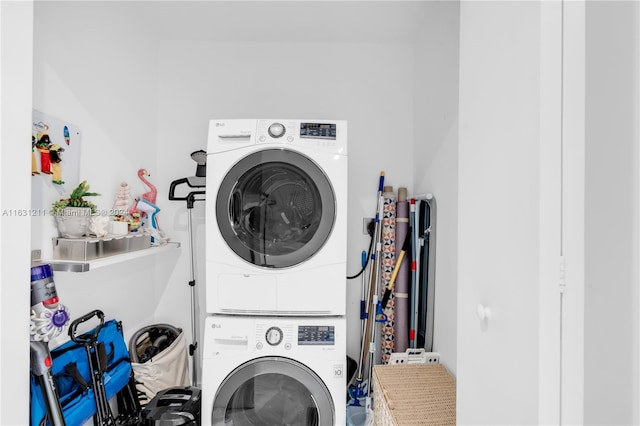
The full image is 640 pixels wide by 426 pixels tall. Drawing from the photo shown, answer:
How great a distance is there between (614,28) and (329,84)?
6.28ft

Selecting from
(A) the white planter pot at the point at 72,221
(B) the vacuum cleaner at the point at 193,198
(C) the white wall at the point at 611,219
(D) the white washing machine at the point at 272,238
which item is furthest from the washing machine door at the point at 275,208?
(C) the white wall at the point at 611,219

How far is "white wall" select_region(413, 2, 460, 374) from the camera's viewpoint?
5.24 ft

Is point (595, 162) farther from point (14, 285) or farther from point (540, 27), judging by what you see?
point (14, 285)

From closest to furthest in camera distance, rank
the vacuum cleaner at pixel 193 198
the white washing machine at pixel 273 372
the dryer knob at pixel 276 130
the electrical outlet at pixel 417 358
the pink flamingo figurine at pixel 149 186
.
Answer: the white washing machine at pixel 273 372 < the dryer knob at pixel 276 130 < the electrical outlet at pixel 417 358 < the vacuum cleaner at pixel 193 198 < the pink flamingo figurine at pixel 149 186

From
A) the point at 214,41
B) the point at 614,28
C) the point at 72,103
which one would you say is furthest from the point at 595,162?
the point at 214,41

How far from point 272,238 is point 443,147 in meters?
1.00

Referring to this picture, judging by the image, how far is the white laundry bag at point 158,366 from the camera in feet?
6.04

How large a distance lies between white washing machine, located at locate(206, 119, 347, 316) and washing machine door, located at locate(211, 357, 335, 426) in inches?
9.7

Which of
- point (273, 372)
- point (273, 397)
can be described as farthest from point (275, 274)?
point (273, 397)

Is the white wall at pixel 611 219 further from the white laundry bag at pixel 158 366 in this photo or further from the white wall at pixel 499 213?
the white laundry bag at pixel 158 366

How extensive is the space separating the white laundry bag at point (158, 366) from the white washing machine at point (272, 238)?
0.63m

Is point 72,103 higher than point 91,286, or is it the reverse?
point 72,103

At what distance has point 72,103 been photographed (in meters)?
1.55

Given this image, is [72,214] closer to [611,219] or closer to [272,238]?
[272,238]
